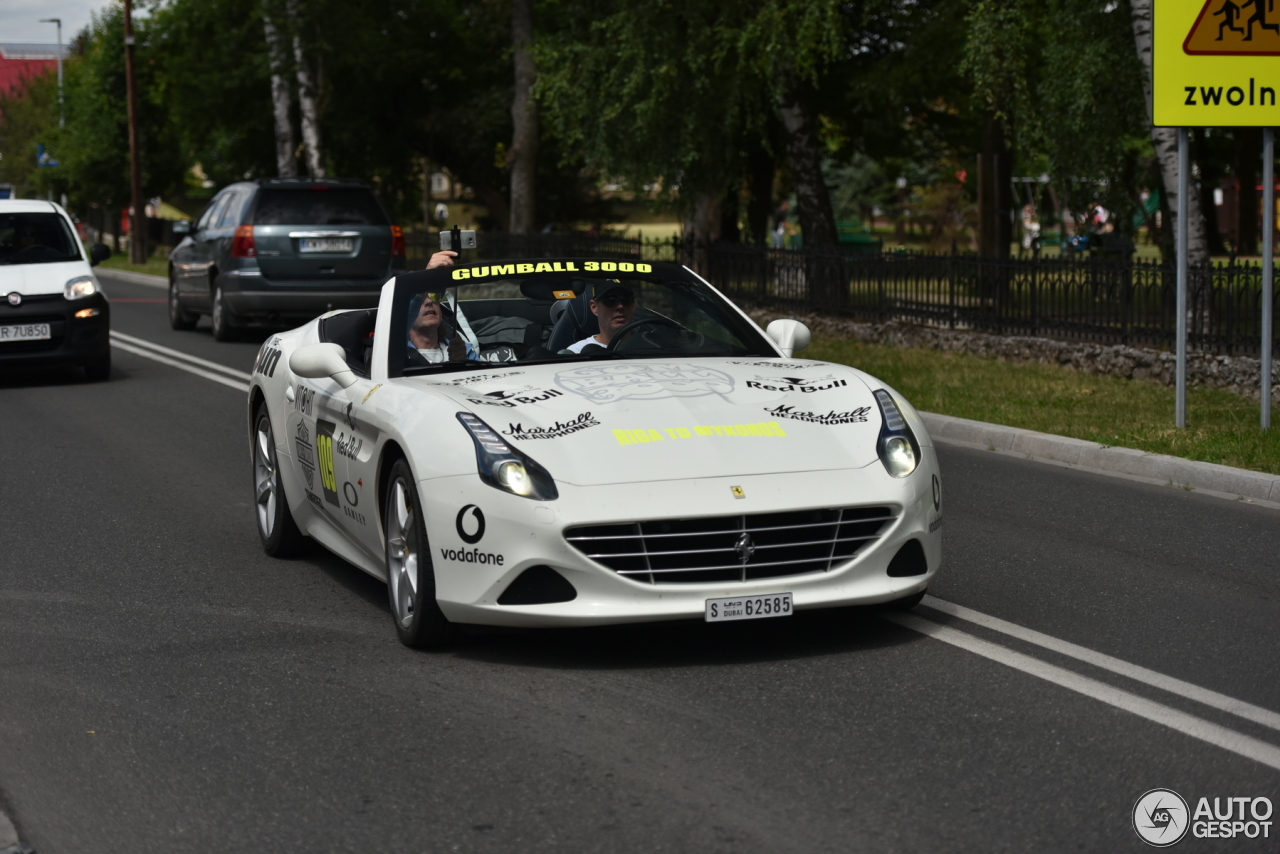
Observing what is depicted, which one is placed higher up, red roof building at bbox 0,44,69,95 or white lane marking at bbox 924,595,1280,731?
red roof building at bbox 0,44,69,95

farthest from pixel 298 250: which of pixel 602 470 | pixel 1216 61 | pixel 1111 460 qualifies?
pixel 602 470

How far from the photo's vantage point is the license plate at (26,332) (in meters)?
16.3

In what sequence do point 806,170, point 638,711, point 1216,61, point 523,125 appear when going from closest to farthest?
point 638,711 < point 1216,61 < point 806,170 < point 523,125

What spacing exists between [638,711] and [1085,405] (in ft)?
29.3

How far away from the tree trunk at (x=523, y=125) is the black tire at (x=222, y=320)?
9.15 meters

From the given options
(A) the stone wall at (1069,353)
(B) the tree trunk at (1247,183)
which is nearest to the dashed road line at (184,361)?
(A) the stone wall at (1069,353)

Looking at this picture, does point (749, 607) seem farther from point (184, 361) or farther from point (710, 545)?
point (184, 361)

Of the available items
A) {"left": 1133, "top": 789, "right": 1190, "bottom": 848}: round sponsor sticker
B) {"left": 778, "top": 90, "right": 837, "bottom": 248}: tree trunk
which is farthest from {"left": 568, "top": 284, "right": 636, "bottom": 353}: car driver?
{"left": 778, "top": 90, "right": 837, "bottom": 248}: tree trunk

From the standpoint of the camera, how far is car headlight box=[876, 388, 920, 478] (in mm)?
6051

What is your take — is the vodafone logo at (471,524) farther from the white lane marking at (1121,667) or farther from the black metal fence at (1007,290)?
the black metal fence at (1007,290)

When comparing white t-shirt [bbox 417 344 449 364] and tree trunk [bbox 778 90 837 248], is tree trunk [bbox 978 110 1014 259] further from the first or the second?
white t-shirt [bbox 417 344 449 364]

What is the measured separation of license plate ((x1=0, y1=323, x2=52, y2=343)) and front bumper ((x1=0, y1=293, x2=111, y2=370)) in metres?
0.03

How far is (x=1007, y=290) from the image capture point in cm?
1789

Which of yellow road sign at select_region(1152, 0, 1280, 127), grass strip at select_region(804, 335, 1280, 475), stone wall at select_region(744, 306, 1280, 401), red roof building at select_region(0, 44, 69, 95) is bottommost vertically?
grass strip at select_region(804, 335, 1280, 475)
